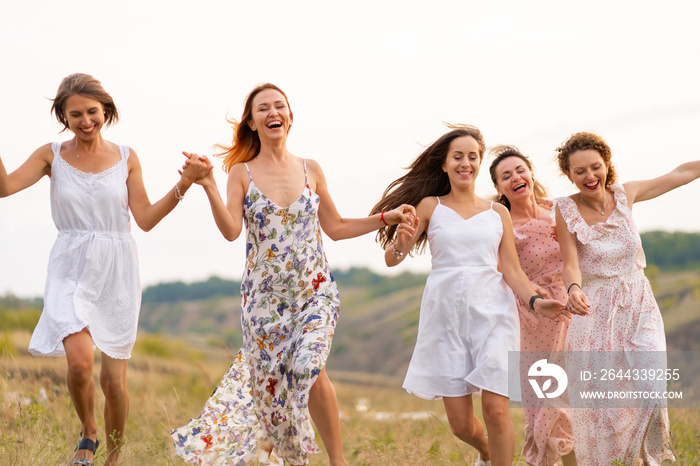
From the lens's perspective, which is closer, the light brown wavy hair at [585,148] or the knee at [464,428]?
the knee at [464,428]

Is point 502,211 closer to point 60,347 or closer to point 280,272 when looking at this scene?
point 280,272

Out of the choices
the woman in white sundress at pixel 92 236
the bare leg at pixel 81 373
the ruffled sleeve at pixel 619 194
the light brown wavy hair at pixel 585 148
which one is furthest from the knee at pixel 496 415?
the bare leg at pixel 81 373

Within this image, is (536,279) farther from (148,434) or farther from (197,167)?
(148,434)

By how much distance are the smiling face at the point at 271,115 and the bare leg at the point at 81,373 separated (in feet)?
5.65

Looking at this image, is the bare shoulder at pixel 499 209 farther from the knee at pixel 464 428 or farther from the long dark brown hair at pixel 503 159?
the knee at pixel 464 428

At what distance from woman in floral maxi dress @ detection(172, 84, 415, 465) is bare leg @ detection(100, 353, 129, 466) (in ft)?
1.21

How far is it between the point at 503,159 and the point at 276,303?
212cm

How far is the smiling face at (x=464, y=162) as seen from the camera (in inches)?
220

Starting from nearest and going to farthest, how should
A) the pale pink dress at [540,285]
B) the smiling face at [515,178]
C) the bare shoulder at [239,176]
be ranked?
the bare shoulder at [239,176], the pale pink dress at [540,285], the smiling face at [515,178]

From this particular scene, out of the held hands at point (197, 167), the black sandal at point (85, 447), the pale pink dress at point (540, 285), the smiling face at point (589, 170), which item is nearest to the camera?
the held hands at point (197, 167)

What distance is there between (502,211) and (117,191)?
2556 millimetres

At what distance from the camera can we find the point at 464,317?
5234mm

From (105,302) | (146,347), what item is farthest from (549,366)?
(146,347)

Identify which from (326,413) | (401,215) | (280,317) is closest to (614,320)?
(401,215)
